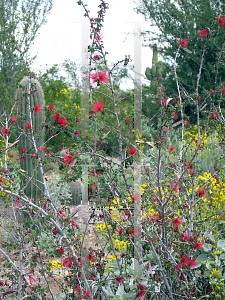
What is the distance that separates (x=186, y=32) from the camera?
759 centimetres

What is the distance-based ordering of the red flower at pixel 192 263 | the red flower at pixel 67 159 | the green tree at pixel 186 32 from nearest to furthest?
the red flower at pixel 192 263, the red flower at pixel 67 159, the green tree at pixel 186 32

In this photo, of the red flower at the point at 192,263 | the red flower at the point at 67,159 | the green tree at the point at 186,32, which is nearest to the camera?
the red flower at the point at 192,263

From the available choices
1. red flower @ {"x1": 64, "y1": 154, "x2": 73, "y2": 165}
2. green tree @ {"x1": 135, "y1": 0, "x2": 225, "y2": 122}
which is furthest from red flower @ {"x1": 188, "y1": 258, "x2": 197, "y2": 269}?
green tree @ {"x1": 135, "y1": 0, "x2": 225, "y2": 122}

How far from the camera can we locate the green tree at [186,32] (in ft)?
23.5

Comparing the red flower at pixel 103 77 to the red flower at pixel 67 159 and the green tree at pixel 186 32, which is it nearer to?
the red flower at pixel 67 159

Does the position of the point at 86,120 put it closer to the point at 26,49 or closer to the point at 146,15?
the point at 146,15

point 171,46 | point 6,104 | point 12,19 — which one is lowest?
point 6,104

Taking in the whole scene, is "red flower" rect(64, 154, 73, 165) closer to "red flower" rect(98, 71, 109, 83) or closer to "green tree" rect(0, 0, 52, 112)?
"red flower" rect(98, 71, 109, 83)

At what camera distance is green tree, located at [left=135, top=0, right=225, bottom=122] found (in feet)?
23.5

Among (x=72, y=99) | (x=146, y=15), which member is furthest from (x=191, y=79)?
(x=72, y=99)

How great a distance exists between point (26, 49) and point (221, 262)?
936 cm

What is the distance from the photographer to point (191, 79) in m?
7.50

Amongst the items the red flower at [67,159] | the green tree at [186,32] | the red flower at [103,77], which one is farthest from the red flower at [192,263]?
the green tree at [186,32]

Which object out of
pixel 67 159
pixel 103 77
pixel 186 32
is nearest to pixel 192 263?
pixel 67 159
